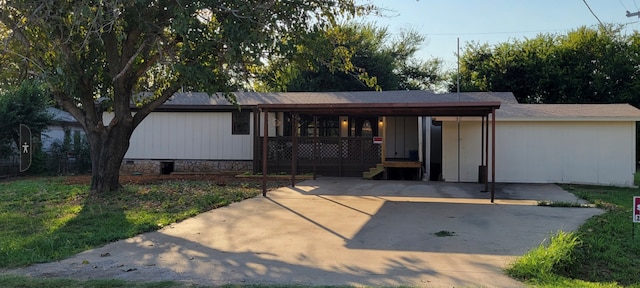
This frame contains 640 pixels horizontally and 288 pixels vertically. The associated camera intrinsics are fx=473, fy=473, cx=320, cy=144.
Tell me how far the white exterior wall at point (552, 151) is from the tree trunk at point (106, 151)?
9.78m

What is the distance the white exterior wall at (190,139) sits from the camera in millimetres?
18344

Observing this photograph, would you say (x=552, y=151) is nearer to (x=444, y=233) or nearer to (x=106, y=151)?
(x=444, y=233)

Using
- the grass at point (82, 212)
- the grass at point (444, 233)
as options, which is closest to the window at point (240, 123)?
the grass at point (82, 212)

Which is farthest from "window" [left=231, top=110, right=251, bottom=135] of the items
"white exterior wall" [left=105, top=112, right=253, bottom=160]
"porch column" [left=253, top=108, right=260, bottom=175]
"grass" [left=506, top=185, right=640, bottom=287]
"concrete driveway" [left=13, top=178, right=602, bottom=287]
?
"grass" [left=506, top=185, right=640, bottom=287]

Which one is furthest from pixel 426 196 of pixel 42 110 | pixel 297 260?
pixel 42 110

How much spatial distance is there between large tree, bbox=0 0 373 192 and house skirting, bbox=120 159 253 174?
6.13m

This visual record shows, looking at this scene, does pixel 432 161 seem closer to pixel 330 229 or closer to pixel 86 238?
pixel 330 229

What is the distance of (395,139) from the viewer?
19.7 m

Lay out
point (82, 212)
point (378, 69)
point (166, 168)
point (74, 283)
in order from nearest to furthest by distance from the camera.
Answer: point (74, 283), point (82, 212), point (166, 168), point (378, 69)

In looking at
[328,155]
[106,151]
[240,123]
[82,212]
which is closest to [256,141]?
[240,123]

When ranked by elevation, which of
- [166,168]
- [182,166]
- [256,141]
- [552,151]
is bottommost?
[166,168]

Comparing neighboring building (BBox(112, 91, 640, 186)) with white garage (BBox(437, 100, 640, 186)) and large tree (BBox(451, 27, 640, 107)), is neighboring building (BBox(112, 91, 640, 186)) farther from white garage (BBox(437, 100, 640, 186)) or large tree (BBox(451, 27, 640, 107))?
large tree (BBox(451, 27, 640, 107))

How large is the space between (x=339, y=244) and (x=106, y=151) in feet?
24.7

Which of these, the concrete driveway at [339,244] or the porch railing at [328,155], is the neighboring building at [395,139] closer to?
the porch railing at [328,155]
